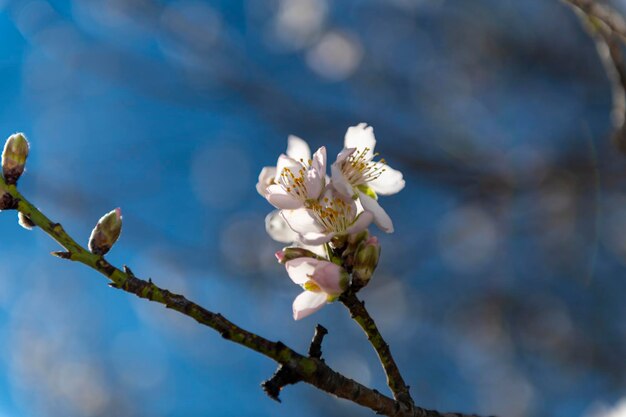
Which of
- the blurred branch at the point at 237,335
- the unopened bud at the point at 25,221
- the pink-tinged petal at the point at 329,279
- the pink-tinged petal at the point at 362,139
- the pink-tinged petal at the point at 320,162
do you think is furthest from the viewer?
the pink-tinged petal at the point at 362,139

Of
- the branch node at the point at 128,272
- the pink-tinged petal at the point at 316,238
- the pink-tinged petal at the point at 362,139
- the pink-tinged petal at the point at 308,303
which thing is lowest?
the branch node at the point at 128,272

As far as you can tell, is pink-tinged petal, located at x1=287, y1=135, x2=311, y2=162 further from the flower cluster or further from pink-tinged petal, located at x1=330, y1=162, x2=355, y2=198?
pink-tinged petal, located at x1=330, y1=162, x2=355, y2=198

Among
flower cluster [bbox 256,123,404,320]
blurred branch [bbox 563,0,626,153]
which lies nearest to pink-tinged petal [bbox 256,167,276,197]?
flower cluster [bbox 256,123,404,320]

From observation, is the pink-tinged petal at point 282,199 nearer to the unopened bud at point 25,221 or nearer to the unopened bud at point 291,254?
the unopened bud at point 291,254

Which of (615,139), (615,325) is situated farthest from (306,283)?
(615,325)

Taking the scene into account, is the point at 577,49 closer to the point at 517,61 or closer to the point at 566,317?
the point at 517,61

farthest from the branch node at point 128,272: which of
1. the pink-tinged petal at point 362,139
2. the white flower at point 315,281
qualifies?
the pink-tinged petal at point 362,139
